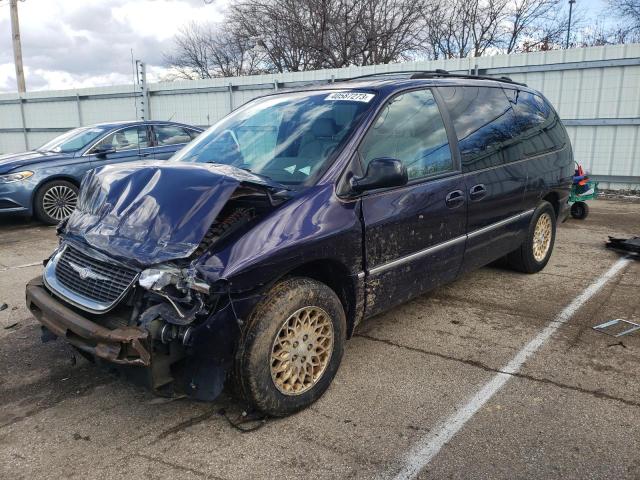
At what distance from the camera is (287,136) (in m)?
3.53

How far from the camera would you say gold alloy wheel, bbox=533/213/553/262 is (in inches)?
211

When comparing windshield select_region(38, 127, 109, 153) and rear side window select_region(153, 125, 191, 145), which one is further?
rear side window select_region(153, 125, 191, 145)

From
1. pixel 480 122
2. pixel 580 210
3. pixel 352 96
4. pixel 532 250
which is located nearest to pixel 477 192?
pixel 480 122

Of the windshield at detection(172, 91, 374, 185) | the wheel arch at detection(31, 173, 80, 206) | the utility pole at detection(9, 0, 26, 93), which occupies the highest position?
the utility pole at detection(9, 0, 26, 93)

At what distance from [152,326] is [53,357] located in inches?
67.3

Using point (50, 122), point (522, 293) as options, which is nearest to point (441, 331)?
point (522, 293)

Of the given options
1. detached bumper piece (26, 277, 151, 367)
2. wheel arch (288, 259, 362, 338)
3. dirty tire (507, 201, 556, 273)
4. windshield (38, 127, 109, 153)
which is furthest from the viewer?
windshield (38, 127, 109, 153)

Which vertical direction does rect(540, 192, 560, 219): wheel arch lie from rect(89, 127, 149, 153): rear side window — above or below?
below

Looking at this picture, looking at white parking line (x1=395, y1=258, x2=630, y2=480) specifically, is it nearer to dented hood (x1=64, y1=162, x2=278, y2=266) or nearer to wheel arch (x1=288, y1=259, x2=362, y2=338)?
wheel arch (x1=288, y1=259, x2=362, y2=338)

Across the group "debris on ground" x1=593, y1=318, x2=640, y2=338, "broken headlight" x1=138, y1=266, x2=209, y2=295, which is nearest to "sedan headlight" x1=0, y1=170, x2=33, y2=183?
"broken headlight" x1=138, y1=266, x2=209, y2=295

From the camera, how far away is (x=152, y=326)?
2463mm

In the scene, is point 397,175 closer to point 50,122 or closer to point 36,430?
point 36,430

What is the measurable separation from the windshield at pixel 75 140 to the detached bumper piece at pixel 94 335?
6416 millimetres

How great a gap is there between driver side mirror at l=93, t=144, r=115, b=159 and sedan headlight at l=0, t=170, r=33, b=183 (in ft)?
3.40
